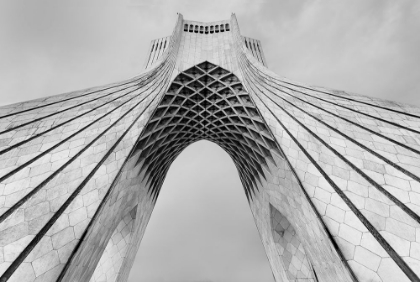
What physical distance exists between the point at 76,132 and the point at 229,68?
8181 millimetres

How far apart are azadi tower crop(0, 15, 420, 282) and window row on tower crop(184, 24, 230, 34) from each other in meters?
3.22

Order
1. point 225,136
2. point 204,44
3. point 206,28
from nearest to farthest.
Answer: point 204,44 → point 225,136 → point 206,28

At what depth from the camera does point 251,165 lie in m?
12.3

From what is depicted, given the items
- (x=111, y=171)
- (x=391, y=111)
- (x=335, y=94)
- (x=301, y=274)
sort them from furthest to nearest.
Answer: (x=301, y=274) → (x=335, y=94) → (x=391, y=111) → (x=111, y=171)

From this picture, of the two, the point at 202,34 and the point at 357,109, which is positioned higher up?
the point at 202,34

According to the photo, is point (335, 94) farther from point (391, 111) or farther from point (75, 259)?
point (75, 259)

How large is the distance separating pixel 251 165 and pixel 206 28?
1075 cm

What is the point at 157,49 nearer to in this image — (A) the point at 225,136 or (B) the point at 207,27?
(B) the point at 207,27

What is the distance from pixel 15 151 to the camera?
16.6 feet

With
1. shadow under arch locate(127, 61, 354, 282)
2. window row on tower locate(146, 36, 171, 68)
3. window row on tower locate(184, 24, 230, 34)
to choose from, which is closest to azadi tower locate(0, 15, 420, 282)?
shadow under arch locate(127, 61, 354, 282)

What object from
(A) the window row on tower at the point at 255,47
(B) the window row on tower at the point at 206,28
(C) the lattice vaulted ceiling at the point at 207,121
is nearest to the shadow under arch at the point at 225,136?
(C) the lattice vaulted ceiling at the point at 207,121

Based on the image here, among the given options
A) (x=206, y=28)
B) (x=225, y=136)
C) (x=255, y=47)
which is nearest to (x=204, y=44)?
(x=206, y=28)

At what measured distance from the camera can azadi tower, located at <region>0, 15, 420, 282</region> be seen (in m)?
3.83

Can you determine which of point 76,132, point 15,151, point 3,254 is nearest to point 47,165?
point 15,151
